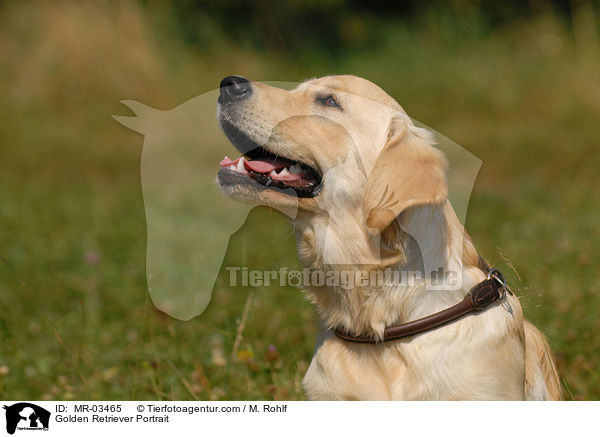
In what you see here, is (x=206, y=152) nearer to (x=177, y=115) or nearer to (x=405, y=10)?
(x=177, y=115)

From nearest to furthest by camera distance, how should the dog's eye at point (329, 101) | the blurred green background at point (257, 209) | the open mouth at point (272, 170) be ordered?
the open mouth at point (272, 170)
the dog's eye at point (329, 101)
the blurred green background at point (257, 209)

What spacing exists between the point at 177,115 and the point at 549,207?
4.03m

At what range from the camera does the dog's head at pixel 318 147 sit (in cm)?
235

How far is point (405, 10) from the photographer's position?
11969 mm

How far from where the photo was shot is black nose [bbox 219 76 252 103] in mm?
2428

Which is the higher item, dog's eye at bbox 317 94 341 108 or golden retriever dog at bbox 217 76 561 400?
dog's eye at bbox 317 94 341 108

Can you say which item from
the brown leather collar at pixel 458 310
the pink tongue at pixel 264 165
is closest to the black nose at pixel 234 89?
the pink tongue at pixel 264 165

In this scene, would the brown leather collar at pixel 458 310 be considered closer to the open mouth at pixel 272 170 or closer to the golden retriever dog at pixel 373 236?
the golden retriever dog at pixel 373 236
